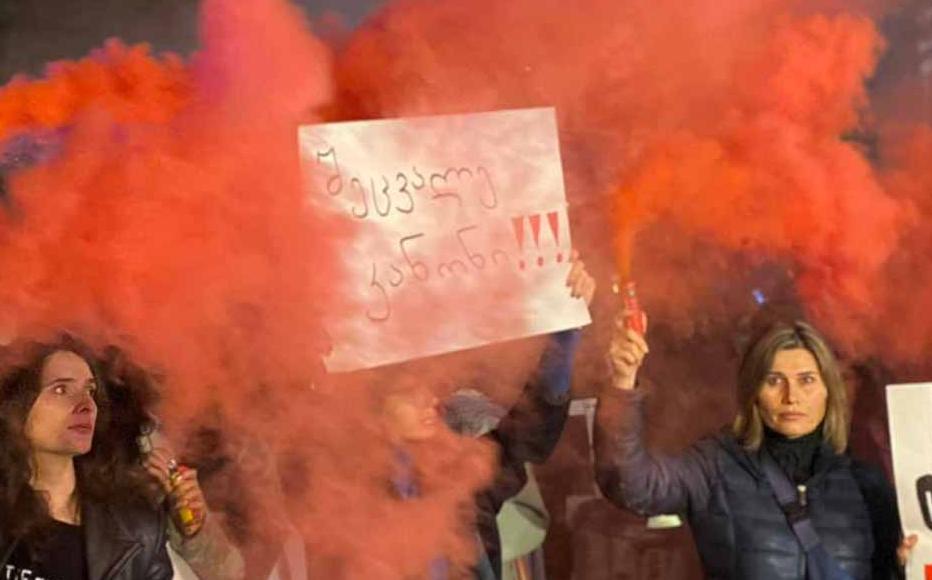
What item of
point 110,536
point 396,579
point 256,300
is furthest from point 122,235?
point 396,579

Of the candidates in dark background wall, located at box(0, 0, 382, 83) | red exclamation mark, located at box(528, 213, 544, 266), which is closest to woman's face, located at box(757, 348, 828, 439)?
red exclamation mark, located at box(528, 213, 544, 266)

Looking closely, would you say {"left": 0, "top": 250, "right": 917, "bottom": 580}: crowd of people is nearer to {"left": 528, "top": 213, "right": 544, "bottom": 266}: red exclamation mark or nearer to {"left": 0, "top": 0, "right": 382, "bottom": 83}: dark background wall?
{"left": 528, "top": 213, "right": 544, "bottom": 266}: red exclamation mark

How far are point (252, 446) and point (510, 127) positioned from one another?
330 mm

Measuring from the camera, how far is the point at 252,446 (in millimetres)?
818

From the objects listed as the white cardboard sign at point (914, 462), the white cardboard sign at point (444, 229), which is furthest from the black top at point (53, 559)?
the white cardboard sign at point (914, 462)

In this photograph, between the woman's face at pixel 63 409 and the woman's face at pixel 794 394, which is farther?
the woman's face at pixel 794 394

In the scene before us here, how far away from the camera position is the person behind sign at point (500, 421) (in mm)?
836

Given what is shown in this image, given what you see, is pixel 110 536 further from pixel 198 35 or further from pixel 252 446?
pixel 198 35

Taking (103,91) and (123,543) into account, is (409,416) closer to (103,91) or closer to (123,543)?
(123,543)

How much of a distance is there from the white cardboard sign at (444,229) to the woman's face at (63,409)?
184 mm

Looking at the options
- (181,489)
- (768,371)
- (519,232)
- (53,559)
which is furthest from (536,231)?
(53,559)

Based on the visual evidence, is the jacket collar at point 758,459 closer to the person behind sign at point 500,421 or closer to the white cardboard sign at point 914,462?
the white cardboard sign at point 914,462

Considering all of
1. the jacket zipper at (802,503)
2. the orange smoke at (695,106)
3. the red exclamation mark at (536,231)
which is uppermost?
the orange smoke at (695,106)

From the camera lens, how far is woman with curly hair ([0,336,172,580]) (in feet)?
2.57
